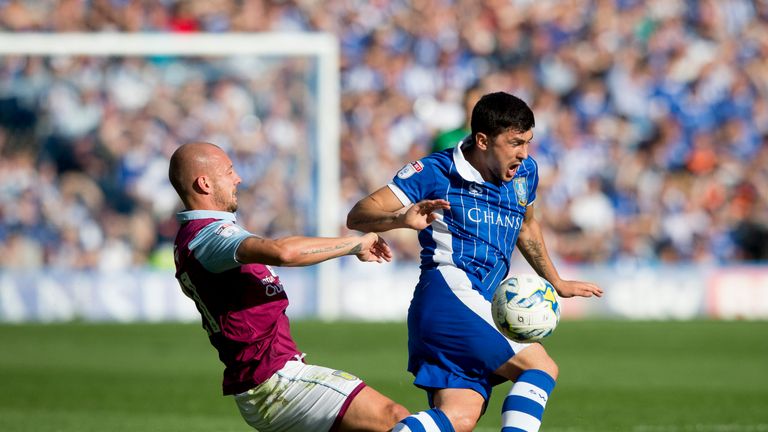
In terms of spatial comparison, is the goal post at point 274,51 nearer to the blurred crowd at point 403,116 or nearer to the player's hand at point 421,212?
the blurred crowd at point 403,116

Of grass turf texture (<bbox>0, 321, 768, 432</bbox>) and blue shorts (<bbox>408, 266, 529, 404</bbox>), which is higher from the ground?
blue shorts (<bbox>408, 266, 529, 404</bbox>)

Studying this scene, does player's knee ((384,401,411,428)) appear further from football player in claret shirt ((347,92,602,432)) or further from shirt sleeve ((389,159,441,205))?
shirt sleeve ((389,159,441,205))

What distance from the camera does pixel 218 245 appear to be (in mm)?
5172

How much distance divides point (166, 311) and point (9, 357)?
4.32 meters

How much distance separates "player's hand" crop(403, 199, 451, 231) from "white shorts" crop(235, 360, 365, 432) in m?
0.79

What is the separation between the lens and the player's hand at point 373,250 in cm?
520

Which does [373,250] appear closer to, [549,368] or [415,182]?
[415,182]

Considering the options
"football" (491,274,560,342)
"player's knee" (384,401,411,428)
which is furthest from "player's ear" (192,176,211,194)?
"football" (491,274,560,342)

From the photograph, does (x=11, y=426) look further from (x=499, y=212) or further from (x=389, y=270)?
(x=389, y=270)

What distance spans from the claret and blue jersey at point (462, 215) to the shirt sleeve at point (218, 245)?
1176 millimetres

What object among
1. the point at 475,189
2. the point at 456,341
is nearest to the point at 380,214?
the point at 475,189

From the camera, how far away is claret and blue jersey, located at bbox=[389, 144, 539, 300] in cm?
617

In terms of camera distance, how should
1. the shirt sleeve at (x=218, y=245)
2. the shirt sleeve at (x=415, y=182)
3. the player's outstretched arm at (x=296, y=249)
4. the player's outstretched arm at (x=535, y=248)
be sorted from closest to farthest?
the player's outstretched arm at (x=296, y=249) → the shirt sleeve at (x=218, y=245) → the shirt sleeve at (x=415, y=182) → the player's outstretched arm at (x=535, y=248)

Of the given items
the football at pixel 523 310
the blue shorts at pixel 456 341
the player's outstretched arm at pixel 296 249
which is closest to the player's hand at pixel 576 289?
the football at pixel 523 310
